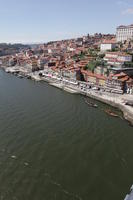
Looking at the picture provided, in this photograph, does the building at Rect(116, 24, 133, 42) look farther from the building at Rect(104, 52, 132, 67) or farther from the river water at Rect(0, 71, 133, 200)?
the river water at Rect(0, 71, 133, 200)

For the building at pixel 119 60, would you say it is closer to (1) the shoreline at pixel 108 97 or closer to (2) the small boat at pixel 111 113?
(1) the shoreline at pixel 108 97

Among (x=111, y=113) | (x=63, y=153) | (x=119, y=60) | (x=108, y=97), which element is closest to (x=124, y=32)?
(x=119, y=60)

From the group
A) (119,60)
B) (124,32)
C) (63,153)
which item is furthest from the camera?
(124,32)

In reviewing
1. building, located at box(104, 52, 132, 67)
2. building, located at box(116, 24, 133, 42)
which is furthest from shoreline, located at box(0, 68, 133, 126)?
building, located at box(116, 24, 133, 42)

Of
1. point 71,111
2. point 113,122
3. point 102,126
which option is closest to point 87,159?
point 102,126

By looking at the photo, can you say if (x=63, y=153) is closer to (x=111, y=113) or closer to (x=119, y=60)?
(x=111, y=113)

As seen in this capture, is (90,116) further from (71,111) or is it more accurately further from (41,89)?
(41,89)
